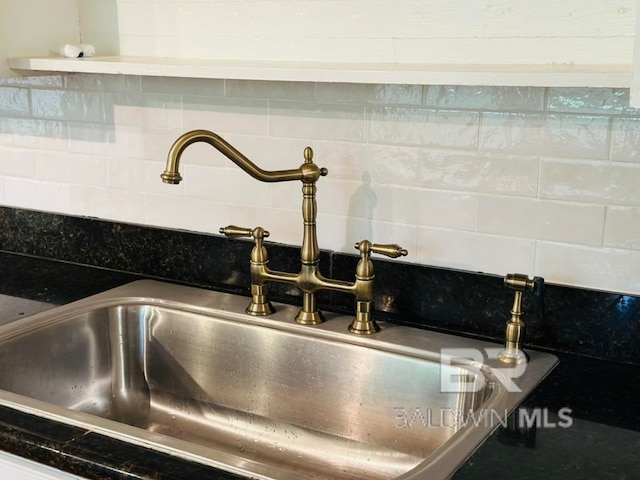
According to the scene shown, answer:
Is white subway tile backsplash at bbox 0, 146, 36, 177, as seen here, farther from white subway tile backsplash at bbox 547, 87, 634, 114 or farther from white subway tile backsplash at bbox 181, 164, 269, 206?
white subway tile backsplash at bbox 547, 87, 634, 114

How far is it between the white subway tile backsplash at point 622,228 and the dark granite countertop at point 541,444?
21cm

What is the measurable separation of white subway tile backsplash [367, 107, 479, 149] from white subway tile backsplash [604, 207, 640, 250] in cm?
27

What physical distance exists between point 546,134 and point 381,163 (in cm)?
31

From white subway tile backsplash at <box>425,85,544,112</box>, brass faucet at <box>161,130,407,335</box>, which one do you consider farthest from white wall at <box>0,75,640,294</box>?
brass faucet at <box>161,130,407,335</box>

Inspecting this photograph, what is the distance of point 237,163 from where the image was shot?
1.50m

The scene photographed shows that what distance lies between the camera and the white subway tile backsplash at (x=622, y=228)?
4.55 feet

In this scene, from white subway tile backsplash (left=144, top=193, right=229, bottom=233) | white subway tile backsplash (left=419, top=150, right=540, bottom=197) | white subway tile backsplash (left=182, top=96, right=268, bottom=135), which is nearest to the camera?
white subway tile backsplash (left=419, top=150, right=540, bottom=197)

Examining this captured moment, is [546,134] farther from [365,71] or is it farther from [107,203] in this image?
[107,203]

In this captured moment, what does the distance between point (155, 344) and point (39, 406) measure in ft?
1.60

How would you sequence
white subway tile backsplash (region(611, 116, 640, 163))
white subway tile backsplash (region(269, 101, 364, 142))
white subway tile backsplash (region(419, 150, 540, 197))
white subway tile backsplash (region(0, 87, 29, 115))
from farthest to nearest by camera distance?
white subway tile backsplash (region(0, 87, 29, 115)) → white subway tile backsplash (region(269, 101, 364, 142)) → white subway tile backsplash (region(419, 150, 540, 197)) → white subway tile backsplash (region(611, 116, 640, 163))

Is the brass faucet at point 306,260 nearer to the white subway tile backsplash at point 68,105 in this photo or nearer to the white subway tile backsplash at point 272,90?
the white subway tile backsplash at point 272,90

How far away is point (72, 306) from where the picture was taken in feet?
5.59

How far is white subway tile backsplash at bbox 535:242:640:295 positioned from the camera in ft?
4.61

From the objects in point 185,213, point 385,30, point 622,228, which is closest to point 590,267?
point 622,228
